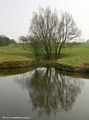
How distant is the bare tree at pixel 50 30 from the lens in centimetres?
4897

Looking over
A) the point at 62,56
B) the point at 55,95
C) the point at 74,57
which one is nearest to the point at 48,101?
the point at 55,95

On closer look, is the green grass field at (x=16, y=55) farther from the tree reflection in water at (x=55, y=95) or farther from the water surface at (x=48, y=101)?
the water surface at (x=48, y=101)

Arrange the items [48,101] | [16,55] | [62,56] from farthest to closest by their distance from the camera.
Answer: [62,56], [16,55], [48,101]

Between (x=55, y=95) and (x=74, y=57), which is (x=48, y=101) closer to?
(x=55, y=95)

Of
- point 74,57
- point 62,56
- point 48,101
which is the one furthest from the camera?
point 62,56

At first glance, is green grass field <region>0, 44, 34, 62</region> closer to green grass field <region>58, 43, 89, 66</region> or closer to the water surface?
green grass field <region>58, 43, 89, 66</region>

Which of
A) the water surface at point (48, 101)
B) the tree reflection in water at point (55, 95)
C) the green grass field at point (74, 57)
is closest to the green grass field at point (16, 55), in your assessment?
the green grass field at point (74, 57)

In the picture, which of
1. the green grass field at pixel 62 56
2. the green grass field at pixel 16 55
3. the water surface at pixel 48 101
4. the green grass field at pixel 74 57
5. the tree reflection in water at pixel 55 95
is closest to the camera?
the water surface at pixel 48 101

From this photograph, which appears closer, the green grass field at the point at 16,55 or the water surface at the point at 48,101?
the water surface at the point at 48,101

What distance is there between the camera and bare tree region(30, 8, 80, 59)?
48969 mm

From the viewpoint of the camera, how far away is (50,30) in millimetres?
49125

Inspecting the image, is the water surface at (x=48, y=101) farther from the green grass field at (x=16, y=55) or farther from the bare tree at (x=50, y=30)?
the bare tree at (x=50, y=30)

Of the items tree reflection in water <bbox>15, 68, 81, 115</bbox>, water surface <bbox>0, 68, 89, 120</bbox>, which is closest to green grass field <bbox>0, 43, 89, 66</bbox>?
tree reflection in water <bbox>15, 68, 81, 115</bbox>

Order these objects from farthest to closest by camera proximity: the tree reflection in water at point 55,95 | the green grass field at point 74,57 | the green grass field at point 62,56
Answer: the green grass field at point 62,56
the green grass field at point 74,57
the tree reflection in water at point 55,95
